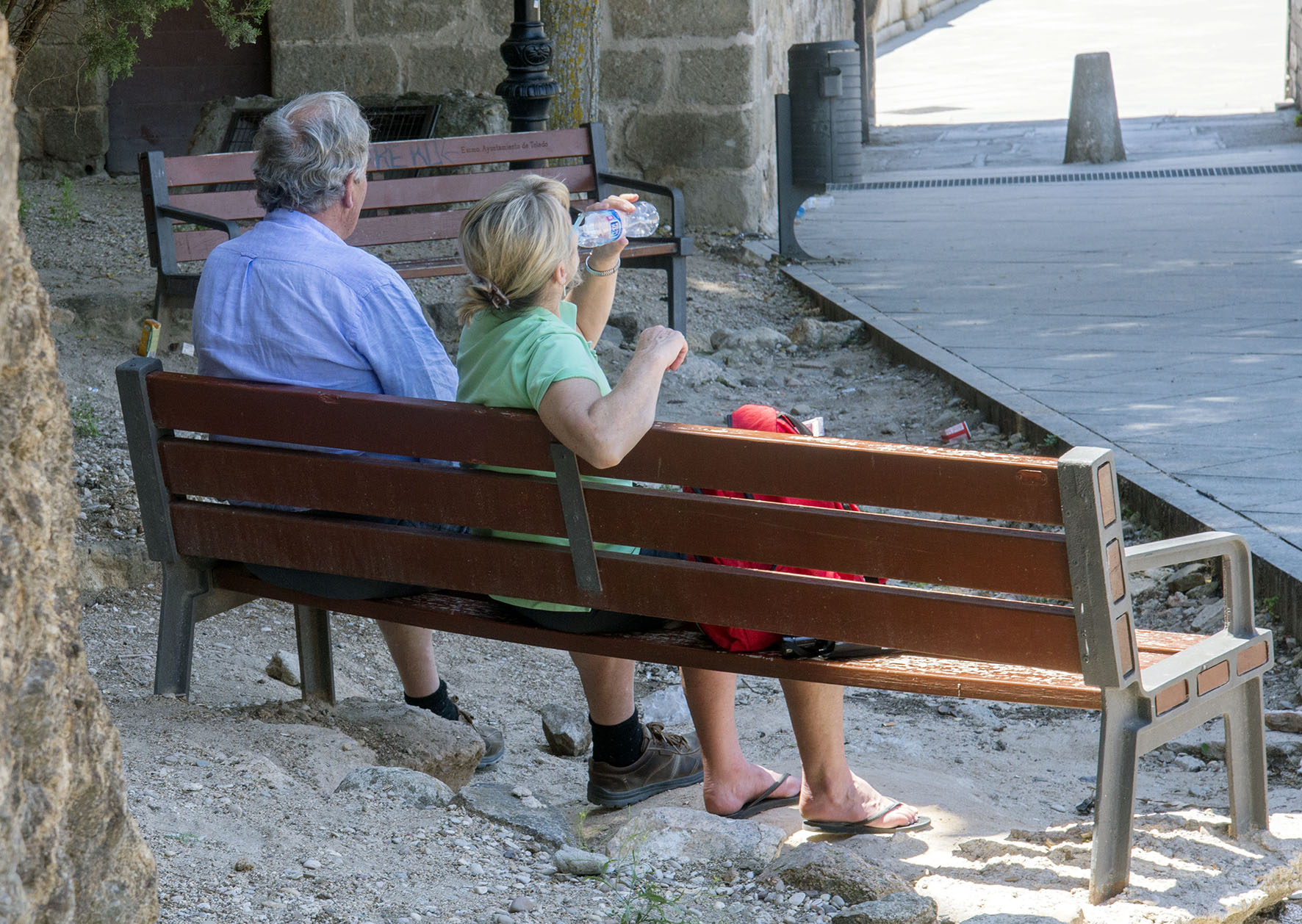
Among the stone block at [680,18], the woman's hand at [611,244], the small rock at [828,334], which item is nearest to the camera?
the woman's hand at [611,244]

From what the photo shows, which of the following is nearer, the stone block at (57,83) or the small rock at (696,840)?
the small rock at (696,840)

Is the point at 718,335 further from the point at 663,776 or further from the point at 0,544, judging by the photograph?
the point at 0,544

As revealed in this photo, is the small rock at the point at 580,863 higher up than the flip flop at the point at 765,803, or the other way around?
the small rock at the point at 580,863

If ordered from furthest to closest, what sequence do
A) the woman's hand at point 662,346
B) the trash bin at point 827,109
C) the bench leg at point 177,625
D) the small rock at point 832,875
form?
the trash bin at point 827,109, the bench leg at point 177,625, the woman's hand at point 662,346, the small rock at point 832,875

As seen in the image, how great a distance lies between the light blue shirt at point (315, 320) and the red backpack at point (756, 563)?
23.4 inches

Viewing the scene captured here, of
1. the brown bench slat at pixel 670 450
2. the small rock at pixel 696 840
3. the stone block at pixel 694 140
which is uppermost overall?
the stone block at pixel 694 140

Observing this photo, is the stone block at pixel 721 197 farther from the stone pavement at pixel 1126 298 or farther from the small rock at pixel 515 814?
the small rock at pixel 515 814

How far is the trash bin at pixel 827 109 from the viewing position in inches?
323

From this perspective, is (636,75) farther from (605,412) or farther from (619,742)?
(605,412)

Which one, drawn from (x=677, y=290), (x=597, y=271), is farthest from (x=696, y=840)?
(x=677, y=290)


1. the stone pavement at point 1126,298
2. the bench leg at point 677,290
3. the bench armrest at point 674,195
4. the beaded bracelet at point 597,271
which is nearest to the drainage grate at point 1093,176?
the stone pavement at point 1126,298

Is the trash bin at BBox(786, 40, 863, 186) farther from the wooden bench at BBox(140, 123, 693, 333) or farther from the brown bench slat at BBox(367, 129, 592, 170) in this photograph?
the brown bench slat at BBox(367, 129, 592, 170)

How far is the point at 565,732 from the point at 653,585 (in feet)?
3.32

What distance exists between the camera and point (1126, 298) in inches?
273
